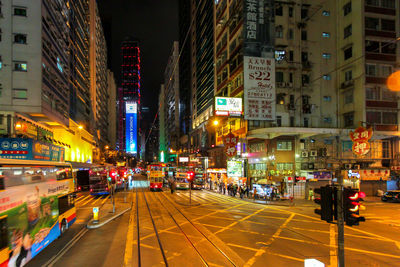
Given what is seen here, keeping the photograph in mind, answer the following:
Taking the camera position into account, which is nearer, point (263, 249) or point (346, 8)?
point (263, 249)

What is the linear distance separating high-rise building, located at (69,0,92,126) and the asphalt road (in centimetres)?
4653

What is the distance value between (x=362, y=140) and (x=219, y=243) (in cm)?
2236

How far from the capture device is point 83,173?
51844 millimetres

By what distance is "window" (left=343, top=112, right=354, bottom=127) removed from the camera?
3900cm

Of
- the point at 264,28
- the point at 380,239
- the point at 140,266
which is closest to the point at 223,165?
the point at 264,28

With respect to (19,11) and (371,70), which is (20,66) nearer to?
(19,11)

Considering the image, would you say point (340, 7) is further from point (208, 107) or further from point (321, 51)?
point (208, 107)

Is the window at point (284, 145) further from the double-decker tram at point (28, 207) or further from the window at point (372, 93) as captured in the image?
the double-decker tram at point (28, 207)

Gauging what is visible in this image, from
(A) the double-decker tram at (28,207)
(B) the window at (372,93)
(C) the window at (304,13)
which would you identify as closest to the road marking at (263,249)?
(A) the double-decker tram at (28,207)

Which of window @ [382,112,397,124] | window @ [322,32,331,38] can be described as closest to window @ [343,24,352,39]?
window @ [322,32,331,38]

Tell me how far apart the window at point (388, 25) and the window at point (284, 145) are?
19708 mm

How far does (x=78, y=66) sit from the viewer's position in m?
66.0

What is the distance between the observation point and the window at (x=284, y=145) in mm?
38188

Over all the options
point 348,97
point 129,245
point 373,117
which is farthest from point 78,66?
point 129,245
